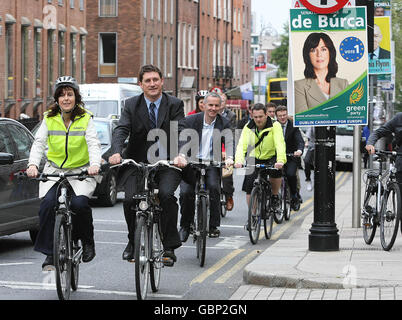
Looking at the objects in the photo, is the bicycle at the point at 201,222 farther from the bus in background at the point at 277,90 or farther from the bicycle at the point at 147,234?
the bus in background at the point at 277,90

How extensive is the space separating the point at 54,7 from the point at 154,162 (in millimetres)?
37456

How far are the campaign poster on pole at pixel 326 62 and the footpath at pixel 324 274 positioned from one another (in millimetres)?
1463

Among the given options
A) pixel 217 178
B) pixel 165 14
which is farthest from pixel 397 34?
pixel 217 178

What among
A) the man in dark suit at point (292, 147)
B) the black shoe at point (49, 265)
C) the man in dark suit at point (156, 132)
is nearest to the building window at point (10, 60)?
the man in dark suit at point (292, 147)

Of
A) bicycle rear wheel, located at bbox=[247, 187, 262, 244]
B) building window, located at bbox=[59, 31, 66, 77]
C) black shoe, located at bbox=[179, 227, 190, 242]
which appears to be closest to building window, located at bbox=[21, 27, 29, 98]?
building window, located at bbox=[59, 31, 66, 77]

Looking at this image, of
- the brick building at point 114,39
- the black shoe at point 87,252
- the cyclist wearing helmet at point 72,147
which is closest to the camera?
the cyclist wearing helmet at point 72,147

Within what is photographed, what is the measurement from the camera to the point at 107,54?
60.7 m

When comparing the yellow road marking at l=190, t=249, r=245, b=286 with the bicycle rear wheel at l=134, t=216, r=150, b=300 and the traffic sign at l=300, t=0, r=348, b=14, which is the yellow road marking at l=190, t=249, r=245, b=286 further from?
the traffic sign at l=300, t=0, r=348, b=14

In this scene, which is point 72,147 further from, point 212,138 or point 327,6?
point 212,138

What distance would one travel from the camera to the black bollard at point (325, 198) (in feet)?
38.3

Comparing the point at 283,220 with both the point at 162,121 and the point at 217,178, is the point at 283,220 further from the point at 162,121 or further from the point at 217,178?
the point at 162,121

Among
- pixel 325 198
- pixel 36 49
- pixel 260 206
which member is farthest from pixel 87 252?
pixel 36 49

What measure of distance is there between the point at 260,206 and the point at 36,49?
3120 cm

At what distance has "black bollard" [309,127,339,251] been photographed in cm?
1167
